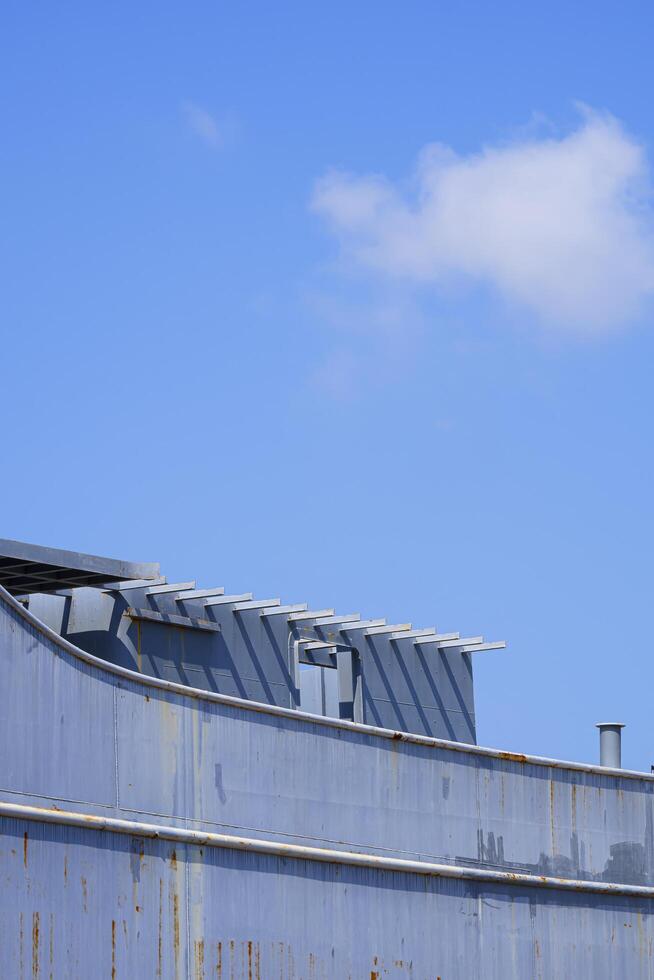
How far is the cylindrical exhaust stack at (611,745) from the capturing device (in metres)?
16.7

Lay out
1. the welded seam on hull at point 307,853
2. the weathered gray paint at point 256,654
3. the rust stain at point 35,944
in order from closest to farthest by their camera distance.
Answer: the rust stain at point 35,944
the welded seam on hull at point 307,853
the weathered gray paint at point 256,654

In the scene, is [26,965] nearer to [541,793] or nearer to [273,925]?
[273,925]

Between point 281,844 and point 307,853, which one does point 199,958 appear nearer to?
point 281,844

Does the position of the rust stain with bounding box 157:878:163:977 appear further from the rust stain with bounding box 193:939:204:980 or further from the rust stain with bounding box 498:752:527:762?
the rust stain with bounding box 498:752:527:762

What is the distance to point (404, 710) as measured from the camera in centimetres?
1906

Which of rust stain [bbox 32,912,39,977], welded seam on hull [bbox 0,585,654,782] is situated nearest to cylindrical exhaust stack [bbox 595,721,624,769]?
welded seam on hull [bbox 0,585,654,782]

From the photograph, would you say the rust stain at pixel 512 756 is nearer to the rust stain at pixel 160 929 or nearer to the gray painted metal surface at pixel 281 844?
the gray painted metal surface at pixel 281 844

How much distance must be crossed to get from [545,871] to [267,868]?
3.40m

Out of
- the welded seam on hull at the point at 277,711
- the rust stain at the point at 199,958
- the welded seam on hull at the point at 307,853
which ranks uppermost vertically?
the welded seam on hull at the point at 277,711

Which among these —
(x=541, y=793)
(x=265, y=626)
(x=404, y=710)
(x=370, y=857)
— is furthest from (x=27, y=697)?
(x=404, y=710)

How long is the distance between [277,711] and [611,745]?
5942 mm

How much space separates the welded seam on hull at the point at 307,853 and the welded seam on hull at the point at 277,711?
1004mm

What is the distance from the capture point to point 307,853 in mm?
11820

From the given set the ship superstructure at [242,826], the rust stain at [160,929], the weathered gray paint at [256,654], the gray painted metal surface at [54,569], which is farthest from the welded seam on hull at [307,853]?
the weathered gray paint at [256,654]
